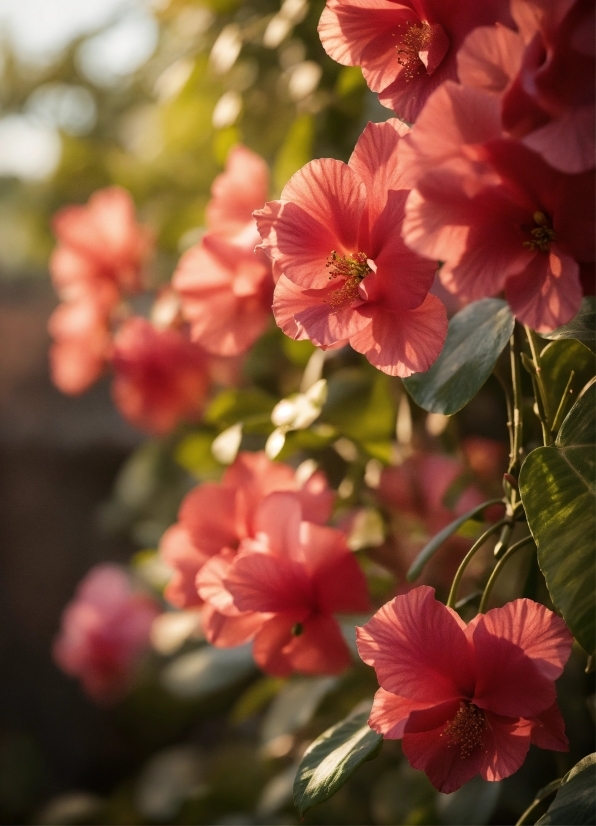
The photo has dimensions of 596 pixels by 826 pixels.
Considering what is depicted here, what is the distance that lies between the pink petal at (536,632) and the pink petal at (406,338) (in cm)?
12

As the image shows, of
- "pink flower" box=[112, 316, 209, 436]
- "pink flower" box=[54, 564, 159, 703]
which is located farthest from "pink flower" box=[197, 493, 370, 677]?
"pink flower" box=[54, 564, 159, 703]

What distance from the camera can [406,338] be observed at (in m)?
0.38

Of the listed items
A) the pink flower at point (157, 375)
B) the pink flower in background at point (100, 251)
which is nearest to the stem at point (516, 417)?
the pink flower at point (157, 375)

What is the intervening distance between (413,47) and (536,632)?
276mm

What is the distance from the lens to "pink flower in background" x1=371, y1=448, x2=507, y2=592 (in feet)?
2.13

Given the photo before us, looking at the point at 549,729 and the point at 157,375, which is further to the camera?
the point at 157,375

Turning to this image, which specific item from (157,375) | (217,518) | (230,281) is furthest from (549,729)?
(157,375)

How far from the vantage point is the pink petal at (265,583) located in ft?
1.49

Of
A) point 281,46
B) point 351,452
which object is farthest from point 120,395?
point 281,46

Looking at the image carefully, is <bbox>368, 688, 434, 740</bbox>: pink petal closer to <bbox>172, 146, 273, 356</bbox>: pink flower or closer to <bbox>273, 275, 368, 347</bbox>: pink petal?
<bbox>273, 275, 368, 347</bbox>: pink petal

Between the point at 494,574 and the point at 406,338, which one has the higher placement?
the point at 406,338

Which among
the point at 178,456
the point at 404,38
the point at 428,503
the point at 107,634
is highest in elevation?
the point at 404,38

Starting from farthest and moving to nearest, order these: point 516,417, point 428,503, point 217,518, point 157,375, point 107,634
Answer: point 107,634, point 157,375, point 428,503, point 217,518, point 516,417

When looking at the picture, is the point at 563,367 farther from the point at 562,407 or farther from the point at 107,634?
the point at 107,634
